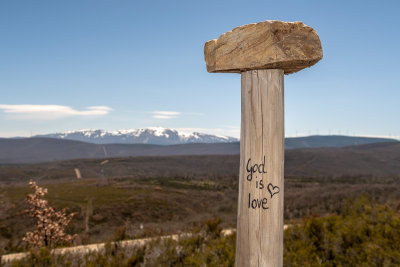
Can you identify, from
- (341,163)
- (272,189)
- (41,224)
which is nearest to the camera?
(272,189)

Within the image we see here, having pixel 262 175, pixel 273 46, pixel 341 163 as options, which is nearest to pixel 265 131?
pixel 262 175

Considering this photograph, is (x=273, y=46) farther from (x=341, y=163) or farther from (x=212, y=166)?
(x=341, y=163)

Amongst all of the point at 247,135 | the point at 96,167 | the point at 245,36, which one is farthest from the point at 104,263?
the point at 96,167

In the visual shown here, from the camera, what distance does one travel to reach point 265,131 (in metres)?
2.76

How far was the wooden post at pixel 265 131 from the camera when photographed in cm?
271

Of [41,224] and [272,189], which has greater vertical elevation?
[272,189]

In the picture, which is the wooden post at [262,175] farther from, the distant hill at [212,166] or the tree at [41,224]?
the distant hill at [212,166]

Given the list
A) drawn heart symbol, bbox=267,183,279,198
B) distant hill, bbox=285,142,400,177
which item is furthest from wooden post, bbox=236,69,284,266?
distant hill, bbox=285,142,400,177

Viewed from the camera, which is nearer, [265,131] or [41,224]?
[265,131]

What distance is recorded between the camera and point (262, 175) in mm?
2729

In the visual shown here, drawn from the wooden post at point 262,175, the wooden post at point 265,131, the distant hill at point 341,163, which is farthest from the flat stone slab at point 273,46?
the distant hill at point 341,163

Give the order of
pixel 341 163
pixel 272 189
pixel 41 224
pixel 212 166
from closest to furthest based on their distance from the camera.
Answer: pixel 272 189
pixel 41 224
pixel 212 166
pixel 341 163

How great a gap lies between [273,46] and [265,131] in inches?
31.2

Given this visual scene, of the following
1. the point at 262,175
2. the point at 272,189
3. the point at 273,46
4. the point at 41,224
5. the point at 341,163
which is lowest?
the point at 341,163
